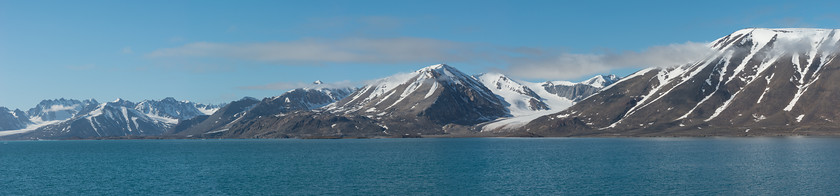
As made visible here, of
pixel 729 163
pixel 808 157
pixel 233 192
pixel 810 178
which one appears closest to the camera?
pixel 233 192

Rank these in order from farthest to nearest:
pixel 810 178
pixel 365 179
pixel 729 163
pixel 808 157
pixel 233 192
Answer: pixel 808 157 < pixel 729 163 < pixel 365 179 < pixel 810 178 < pixel 233 192

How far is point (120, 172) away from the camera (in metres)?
162

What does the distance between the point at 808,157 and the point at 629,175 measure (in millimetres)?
72715

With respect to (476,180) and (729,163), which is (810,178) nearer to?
(729,163)

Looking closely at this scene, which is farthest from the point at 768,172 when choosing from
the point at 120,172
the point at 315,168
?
the point at 120,172

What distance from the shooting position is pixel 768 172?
13688 centimetres

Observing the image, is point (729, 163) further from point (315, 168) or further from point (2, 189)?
point (2, 189)

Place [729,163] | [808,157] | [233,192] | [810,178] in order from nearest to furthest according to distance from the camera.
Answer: [233,192], [810,178], [729,163], [808,157]

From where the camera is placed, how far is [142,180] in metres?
139

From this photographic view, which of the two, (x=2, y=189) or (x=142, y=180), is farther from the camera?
(x=142, y=180)

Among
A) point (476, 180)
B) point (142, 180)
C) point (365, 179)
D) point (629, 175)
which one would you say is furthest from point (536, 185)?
point (142, 180)

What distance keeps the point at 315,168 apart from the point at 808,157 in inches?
4924

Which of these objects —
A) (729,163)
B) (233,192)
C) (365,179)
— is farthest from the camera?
(729,163)

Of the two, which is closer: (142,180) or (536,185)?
(536,185)
